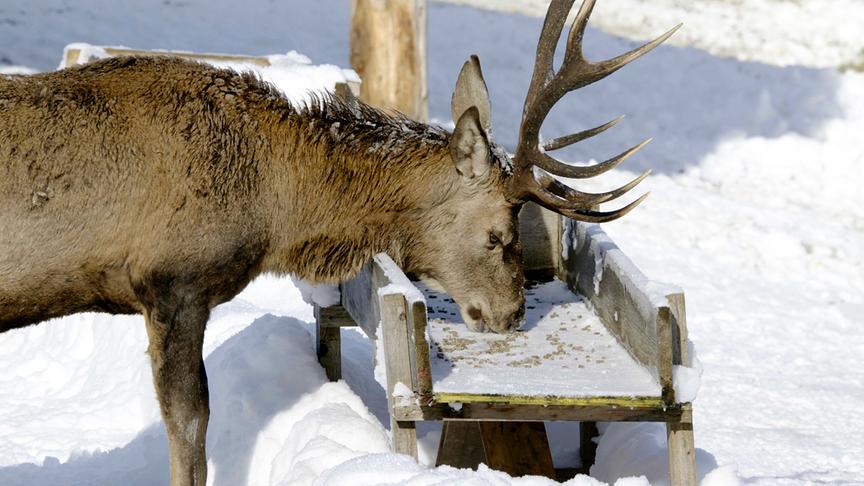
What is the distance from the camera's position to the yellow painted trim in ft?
15.1

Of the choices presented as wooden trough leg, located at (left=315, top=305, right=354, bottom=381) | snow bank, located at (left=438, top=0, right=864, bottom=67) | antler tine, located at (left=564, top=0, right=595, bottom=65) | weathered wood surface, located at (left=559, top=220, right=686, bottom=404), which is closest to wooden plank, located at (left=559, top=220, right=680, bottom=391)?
weathered wood surface, located at (left=559, top=220, right=686, bottom=404)

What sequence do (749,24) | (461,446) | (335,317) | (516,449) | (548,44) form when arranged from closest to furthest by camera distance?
(548,44) → (516,449) → (461,446) → (335,317) → (749,24)

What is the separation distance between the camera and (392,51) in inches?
412

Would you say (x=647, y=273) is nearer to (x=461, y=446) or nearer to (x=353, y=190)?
(x=461, y=446)

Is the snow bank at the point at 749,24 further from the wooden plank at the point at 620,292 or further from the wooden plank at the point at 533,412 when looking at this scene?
the wooden plank at the point at 533,412

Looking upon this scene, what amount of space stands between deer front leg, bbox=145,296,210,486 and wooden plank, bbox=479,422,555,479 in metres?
1.23

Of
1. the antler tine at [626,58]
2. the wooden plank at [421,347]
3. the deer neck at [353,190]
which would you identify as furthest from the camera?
the deer neck at [353,190]

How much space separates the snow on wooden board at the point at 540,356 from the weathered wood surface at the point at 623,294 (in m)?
0.07

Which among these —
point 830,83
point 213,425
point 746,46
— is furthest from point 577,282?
point 746,46

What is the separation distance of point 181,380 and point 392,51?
5.72 m

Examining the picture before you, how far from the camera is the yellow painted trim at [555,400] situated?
4.61m

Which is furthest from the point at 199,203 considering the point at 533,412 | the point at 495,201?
the point at 533,412

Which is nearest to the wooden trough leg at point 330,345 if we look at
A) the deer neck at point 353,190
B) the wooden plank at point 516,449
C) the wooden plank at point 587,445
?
the deer neck at point 353,190

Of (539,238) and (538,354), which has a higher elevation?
(539,238)
